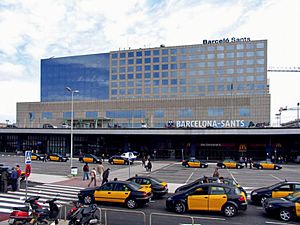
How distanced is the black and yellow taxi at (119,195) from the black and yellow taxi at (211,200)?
1488mm

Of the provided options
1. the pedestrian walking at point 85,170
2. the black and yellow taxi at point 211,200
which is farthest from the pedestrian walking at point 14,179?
the black and yellow taxi at point 211,200

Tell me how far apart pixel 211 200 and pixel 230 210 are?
96 centimetres

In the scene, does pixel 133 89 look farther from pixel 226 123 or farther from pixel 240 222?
pixel 240 222

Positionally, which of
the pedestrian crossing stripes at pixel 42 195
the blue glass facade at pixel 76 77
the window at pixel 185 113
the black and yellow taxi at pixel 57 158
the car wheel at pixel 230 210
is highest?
the blue glass facade at pixel 76 77

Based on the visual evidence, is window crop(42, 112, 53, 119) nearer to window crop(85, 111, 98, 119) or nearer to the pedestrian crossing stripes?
window crop(85, 111, 98, 119)

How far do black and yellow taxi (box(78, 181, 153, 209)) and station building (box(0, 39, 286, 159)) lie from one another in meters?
39.0

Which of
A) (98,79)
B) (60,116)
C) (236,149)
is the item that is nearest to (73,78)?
(98,79)

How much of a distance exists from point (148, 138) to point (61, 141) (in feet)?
65.9

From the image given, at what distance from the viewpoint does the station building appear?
57.7 metres

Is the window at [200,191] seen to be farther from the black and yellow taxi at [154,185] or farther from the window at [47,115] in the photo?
the window at [47,115]

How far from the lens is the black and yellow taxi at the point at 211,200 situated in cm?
1398

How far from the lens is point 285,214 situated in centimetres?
1324

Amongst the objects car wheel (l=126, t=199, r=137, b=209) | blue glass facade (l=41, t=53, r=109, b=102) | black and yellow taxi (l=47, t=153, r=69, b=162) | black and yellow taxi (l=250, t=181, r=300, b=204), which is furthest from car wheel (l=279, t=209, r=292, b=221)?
blue glass facade (l=41, t=53, r=109, b=102)

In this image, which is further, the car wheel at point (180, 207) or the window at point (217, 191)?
the car wheel at point (180, 207)
